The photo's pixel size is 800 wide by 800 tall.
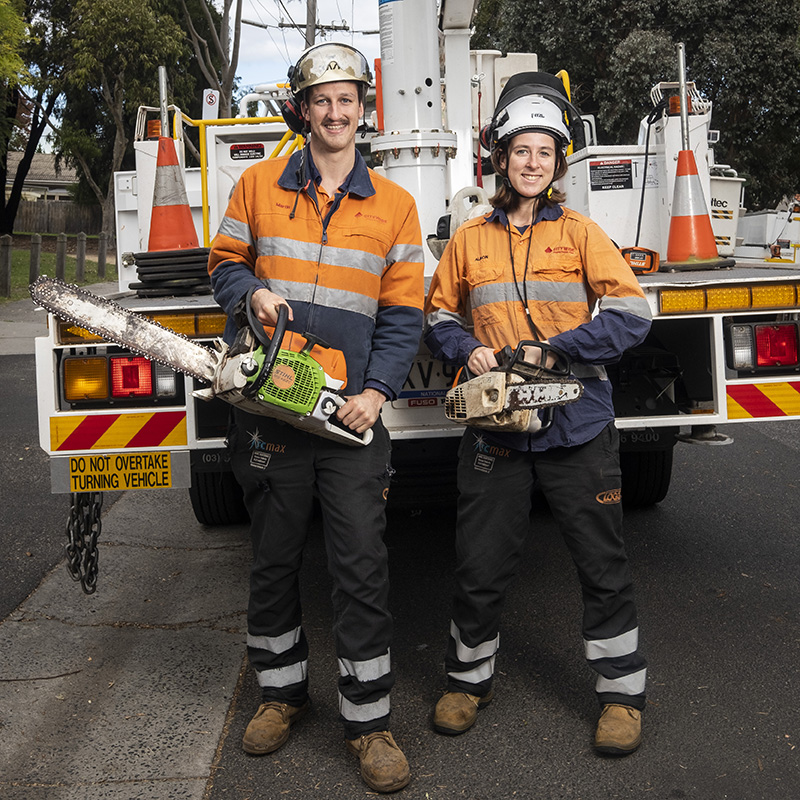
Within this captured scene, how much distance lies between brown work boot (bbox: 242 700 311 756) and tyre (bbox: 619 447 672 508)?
275 centimetres

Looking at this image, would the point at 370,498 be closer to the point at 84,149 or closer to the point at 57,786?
the point at 57,786

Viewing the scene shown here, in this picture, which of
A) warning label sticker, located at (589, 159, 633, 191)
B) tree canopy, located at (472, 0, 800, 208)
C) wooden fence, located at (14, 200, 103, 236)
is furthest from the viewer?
wooden fence, located at (14, 200, 103, 236)

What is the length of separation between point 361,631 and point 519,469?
0.72 metres

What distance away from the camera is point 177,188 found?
661 centimetres

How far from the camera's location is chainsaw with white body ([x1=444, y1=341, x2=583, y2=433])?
3.11 meters

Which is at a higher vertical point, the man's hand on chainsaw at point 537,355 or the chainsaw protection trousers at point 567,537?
the man's hand on chainsaw at point 537,355

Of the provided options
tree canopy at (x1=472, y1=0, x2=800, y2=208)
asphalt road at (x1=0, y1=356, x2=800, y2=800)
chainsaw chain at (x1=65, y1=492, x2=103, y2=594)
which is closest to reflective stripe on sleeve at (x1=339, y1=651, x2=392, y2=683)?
asphalt road at (x1=0, y1=356, x2=800, y2=800)

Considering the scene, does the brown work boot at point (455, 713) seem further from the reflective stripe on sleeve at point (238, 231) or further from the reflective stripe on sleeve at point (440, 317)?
the reflective stripe on sleeve at point (238, 231)

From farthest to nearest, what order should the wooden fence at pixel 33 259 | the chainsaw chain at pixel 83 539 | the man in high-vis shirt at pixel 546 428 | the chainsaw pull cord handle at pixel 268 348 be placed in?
the wooden fence at pixel 33 259 → the chainsaw chain at pixel 83 539 → the man in high-vis shirt at pixel 546 428 → the chainsaw pull cord handle at pixel 268 348

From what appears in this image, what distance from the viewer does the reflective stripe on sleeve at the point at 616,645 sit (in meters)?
3.36

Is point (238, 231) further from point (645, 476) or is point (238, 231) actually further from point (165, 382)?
point (645, 476)

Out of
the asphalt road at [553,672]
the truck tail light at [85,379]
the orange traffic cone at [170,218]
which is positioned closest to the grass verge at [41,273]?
the orange traffic cone at [170,218]

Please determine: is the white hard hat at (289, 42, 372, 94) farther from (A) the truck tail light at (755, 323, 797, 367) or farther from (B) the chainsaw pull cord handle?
(A) the truck tail light at (755, 323, 797, 367)

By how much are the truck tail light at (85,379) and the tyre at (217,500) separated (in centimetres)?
157
